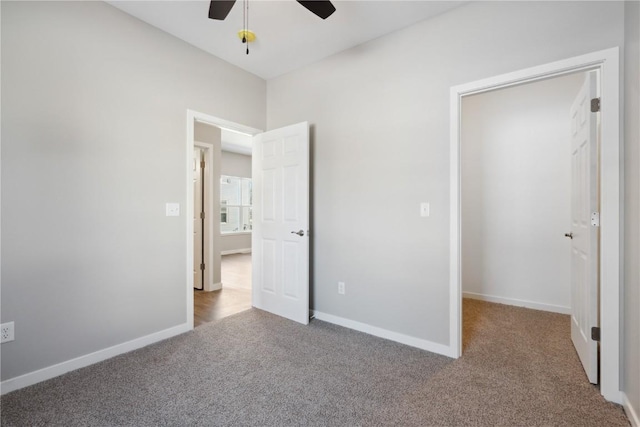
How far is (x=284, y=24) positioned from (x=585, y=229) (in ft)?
9.09

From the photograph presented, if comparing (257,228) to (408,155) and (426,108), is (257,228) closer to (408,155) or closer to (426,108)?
(408,155)

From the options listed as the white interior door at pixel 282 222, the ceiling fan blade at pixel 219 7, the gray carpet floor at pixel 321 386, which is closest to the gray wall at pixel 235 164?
the white interior door at pixel 282 222

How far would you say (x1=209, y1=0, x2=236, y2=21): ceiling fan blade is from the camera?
1.83 m

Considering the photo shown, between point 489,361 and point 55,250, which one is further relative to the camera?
point 489,361

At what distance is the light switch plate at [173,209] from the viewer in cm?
269

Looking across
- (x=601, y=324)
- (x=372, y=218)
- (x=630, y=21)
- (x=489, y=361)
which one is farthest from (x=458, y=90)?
(x=489, y=361)

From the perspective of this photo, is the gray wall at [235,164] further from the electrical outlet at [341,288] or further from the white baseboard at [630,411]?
the white baseboard at [630,411]

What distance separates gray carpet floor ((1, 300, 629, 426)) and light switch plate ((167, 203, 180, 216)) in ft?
3.69

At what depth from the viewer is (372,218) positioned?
9.10 feet

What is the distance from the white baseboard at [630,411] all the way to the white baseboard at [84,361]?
3.16 metres

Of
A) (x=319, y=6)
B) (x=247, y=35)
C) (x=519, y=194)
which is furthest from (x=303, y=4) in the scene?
(x=519, y=194)

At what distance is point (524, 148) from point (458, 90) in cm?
186

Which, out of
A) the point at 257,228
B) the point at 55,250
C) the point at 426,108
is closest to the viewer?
the point at 55,250

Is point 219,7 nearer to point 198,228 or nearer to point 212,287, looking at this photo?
point 198,228
